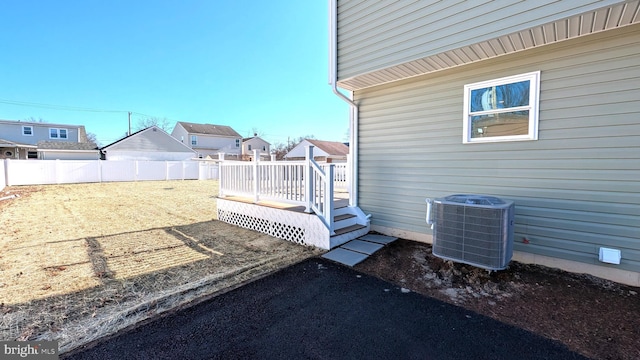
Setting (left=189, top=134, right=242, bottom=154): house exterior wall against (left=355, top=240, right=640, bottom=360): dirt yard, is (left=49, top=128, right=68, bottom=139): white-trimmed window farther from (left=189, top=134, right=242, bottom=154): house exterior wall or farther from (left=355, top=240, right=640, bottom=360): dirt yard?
(left=355, top=240, right=640, bottom=360): dirt yard

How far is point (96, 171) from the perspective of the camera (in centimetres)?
1775

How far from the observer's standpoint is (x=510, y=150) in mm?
3645

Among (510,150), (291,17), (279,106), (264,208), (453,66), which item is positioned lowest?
(264,208)

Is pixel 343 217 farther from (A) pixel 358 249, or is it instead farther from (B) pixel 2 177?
(B) pixel 2 177

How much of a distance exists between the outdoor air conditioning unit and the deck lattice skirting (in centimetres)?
186

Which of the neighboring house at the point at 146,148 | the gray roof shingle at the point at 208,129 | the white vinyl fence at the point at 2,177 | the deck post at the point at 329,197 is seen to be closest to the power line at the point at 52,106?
the gray roof shingle at the point at 208,129

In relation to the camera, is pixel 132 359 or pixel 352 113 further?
pixel 352 113

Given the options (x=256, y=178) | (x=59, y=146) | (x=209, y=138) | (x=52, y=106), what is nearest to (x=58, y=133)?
(x=59, y=146)

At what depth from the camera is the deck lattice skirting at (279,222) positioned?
446cm

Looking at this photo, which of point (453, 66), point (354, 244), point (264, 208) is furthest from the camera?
point (264, 208)

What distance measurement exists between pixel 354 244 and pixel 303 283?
5.28ft

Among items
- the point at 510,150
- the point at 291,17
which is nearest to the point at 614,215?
the point at 510,150

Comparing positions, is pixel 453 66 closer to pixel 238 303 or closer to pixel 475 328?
pixel 475 328

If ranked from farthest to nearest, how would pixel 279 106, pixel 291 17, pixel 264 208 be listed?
pixel 279 106 < pixel 291 17 < pixel 264 208
